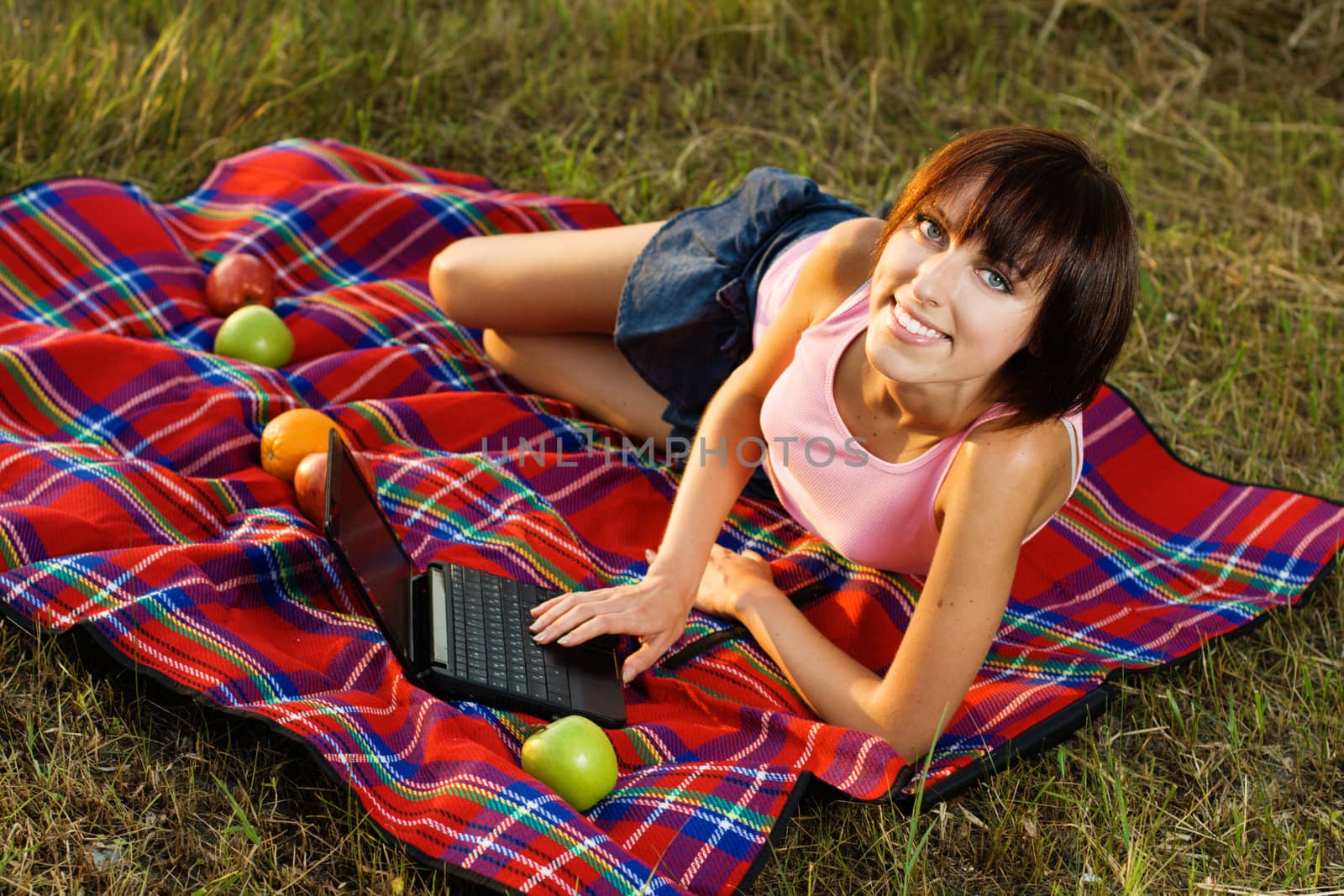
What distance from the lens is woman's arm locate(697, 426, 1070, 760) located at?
2.12 metres

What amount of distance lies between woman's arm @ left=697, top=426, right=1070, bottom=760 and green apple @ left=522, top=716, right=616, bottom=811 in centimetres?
45

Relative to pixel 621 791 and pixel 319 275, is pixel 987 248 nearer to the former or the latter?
pixel 621 791

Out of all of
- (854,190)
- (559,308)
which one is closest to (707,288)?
(559,308)

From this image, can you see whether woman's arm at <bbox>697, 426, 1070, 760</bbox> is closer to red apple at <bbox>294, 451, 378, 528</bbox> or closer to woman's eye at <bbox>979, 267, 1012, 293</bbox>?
woman's eye at <bbox>979, 267, 1012, 293</bbox>

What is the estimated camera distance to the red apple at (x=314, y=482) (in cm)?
257

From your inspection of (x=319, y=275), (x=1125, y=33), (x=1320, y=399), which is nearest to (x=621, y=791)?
(x=319, y=275)

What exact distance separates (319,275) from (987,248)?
2136mm

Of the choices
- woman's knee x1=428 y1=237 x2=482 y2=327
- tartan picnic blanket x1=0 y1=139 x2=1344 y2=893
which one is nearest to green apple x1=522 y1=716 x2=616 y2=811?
tartan picnic blanket x1=0 y1=139 x2=1344 y2=893

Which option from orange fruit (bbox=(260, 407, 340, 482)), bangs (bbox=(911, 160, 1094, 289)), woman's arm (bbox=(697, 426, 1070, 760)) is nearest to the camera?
bangs (bbox=(911, 160, 1094, 289))

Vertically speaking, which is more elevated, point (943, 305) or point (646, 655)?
point (943, 305)

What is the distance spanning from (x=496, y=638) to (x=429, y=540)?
0.39 m

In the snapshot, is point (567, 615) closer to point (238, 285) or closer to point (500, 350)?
point (500, 350)

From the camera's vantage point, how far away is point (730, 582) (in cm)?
255

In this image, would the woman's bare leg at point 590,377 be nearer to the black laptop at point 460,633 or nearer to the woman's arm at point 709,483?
the woman's arm at point 709,483
